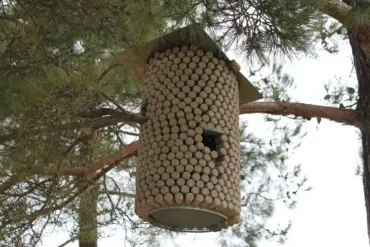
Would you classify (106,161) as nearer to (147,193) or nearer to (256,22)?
(147,193)

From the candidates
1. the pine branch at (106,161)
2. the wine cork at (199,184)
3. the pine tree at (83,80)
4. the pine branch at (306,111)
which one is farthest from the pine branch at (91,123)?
the pine branch at (306,111)

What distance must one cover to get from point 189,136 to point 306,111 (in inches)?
40.0

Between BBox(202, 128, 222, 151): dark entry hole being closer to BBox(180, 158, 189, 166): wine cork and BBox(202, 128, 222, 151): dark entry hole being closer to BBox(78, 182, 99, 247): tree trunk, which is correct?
BBox(180, 158, 189, 166): wine cork

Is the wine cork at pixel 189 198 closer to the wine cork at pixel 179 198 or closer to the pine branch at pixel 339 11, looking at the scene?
the wine cork at pixel 179 198

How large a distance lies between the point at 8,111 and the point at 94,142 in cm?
52

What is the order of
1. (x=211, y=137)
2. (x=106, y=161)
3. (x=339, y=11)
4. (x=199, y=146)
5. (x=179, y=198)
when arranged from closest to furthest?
(x=179, y=198) < (x=199, y=146) < (x=211, y=137) < (x=339, y=11) < (x=106, y=161)

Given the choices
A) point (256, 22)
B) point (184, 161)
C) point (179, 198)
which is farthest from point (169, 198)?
point (256, 22)

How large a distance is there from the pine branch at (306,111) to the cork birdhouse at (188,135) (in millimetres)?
608

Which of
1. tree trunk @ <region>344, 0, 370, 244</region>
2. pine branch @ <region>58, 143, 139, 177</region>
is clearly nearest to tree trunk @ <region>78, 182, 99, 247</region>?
pine branch @ <region>58, 143, 139, 177</region>

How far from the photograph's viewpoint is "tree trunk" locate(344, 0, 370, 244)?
3.10 metres

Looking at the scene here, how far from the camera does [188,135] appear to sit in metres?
2.31

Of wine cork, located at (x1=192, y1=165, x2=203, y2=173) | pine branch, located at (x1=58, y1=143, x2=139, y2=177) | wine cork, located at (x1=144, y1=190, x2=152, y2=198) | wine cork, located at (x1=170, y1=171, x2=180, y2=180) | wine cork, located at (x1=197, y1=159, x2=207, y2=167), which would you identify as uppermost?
pine branch, located at (x1=58, y1=143, x2=139, y2=177)

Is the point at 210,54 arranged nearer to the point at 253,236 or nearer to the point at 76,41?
the point at 76,41

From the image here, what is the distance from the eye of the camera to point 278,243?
4125 mm
